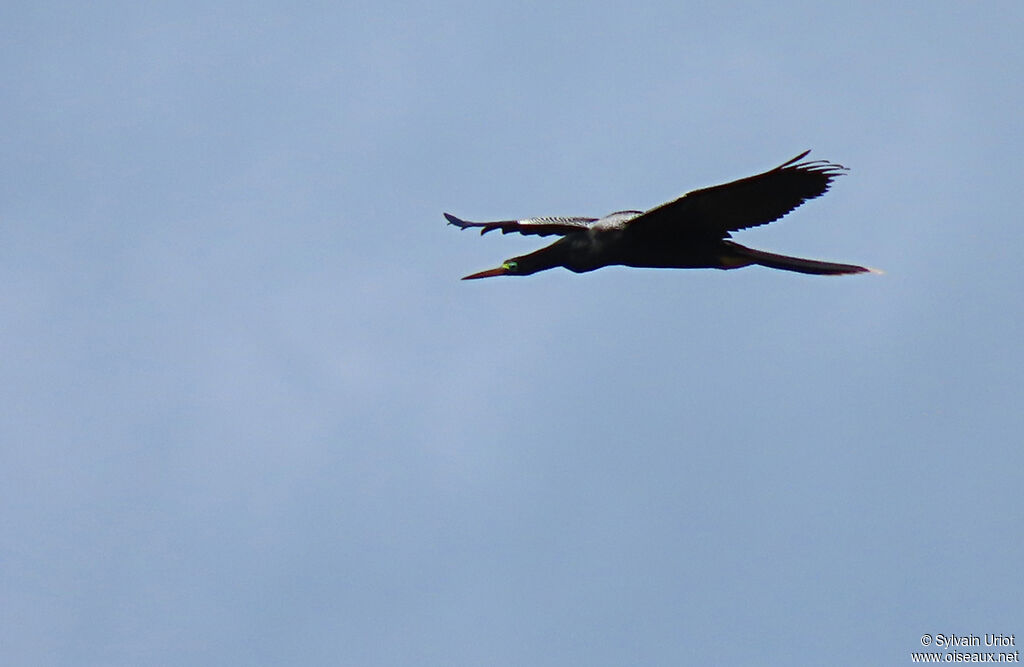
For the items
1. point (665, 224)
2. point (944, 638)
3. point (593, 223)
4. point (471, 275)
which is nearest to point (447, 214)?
point (471, 275)

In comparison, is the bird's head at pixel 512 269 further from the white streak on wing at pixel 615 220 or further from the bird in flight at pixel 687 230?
the white streak on wing at pixel 615 220

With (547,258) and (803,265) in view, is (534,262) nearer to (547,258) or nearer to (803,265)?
(547,258)

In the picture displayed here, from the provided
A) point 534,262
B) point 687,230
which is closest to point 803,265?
point 687,230

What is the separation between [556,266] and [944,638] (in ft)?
21.4

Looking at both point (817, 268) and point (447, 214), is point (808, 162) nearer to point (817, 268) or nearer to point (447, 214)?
point (817, 268)

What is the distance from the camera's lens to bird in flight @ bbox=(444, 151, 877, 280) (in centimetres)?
1309

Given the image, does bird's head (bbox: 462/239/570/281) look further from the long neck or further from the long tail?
the long tail

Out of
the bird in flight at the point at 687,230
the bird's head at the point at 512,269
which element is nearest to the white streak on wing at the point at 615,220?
the bird in flight at the point at 687,230

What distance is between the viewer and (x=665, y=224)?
545 inches

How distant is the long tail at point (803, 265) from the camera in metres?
14.6

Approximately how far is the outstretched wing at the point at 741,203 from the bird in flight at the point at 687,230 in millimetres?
Result: 10

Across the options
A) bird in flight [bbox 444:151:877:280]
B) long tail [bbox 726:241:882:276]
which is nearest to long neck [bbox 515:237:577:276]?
bird in flight [bbox 444:151:877:280]

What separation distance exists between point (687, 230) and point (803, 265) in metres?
1.70

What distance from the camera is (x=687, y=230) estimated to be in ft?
45.8
